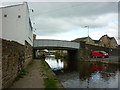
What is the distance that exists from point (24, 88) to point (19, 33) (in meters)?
12.5

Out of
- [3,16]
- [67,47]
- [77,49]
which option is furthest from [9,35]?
[77,49]

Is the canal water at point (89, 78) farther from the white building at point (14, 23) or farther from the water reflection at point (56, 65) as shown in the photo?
the white building at point (14, 23)

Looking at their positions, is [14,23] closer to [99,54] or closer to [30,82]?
[30,82]

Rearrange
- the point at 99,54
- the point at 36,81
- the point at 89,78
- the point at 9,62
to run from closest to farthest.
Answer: the point at 9,62 < the point at 36,81 < the point at 89,78 < the point at 99,54

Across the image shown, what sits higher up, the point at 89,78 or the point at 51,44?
the point at 51,44

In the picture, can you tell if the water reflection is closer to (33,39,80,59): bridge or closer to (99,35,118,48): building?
(33,39,80,59): bridge

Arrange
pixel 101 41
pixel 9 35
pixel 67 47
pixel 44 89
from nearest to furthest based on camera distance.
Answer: pixel 44 89
pixel 9 35
pixel 67 47
pixel 101 41

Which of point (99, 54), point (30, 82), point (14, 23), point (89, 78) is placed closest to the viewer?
point (30, 82)

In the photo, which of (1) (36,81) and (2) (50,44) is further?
(2) (50,44)

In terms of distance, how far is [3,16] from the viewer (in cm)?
2088

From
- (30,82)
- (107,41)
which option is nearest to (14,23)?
(30,82)

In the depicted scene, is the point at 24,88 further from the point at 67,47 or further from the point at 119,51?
the point at 119,51

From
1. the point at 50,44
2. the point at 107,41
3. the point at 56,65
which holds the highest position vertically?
the point at 107,41

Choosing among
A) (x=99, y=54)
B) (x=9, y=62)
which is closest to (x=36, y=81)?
(x=9, y=62)
